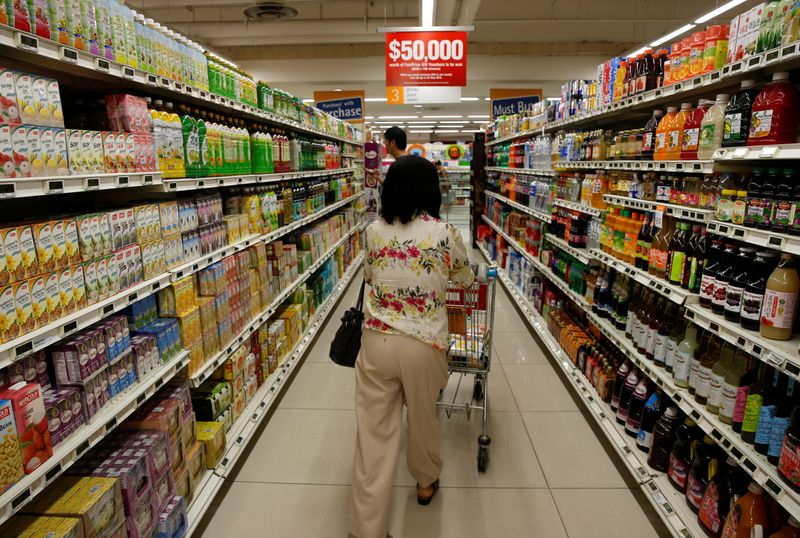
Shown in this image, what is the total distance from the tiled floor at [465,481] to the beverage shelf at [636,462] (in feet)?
0.53

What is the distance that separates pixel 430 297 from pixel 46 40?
5.72ft

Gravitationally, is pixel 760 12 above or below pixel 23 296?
above

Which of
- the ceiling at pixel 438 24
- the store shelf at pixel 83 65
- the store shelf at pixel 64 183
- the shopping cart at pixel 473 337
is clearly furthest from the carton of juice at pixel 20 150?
the ceiling at pixel 438 24

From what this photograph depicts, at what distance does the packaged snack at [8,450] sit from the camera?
1491 millimetres

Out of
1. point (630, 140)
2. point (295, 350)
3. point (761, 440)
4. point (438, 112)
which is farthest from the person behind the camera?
point (438, 112)

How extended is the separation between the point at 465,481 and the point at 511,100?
10.9m

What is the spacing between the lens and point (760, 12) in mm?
2027

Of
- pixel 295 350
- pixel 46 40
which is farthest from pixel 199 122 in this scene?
pixel 295 350

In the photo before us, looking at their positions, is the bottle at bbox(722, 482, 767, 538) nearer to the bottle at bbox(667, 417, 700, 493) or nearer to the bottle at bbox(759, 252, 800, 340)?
the bottle at bbox(667, 417, 700, 493)

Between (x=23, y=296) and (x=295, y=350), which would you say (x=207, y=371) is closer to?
(x=23, y=296)

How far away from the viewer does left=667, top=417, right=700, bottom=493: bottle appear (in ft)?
8.47

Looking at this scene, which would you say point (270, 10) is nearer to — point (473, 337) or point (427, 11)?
point (427, 11)

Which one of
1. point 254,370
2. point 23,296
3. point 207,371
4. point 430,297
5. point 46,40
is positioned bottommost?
point 254,370

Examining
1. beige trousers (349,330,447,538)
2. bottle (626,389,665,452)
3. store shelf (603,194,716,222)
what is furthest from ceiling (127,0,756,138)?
beige trousers (349,330,447,538)
